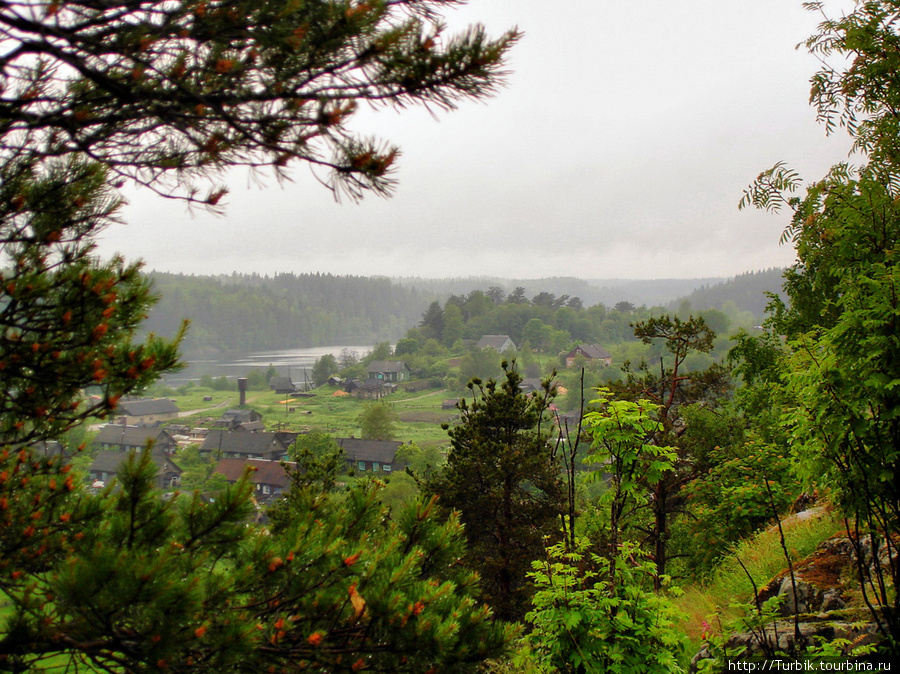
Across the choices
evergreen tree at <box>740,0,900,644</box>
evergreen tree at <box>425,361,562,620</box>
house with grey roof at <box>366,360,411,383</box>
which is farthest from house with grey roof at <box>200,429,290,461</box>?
evergreen tree at <box>740,0,900,644</box>

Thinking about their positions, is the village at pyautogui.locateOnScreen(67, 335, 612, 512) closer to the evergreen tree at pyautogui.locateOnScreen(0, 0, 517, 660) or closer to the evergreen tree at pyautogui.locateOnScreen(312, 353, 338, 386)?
the evergreen tree at pyautogui.locateOnScreen(0, 0, 517, 660)

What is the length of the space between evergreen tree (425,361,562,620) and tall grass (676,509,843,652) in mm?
2574

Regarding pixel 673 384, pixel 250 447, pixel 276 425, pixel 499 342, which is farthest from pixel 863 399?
pixel 499 342

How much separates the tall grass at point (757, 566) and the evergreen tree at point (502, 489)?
2574 millimetres

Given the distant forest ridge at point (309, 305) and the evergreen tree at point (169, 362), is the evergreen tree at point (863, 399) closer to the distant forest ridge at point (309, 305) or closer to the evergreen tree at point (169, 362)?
the evergreen tree at point (169, 362)

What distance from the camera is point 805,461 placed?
2.67 m

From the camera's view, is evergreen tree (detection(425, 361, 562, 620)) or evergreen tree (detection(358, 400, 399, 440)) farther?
evergreen tree (detection(358, 400, 399, 440))

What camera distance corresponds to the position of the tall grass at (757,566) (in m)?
4.25

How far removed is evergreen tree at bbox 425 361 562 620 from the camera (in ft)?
25.0

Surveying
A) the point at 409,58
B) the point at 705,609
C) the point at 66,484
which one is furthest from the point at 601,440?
the point at 66,484

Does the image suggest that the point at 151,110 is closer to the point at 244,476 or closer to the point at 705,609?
the point at 244,476

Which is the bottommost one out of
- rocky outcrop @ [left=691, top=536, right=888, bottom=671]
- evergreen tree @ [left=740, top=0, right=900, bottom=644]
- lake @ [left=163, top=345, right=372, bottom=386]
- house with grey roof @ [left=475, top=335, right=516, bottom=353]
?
lake @ [left=163, top=345, right=372, bottom=386]

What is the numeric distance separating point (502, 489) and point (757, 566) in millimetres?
4307

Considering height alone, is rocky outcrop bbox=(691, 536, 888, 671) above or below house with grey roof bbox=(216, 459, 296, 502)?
above
